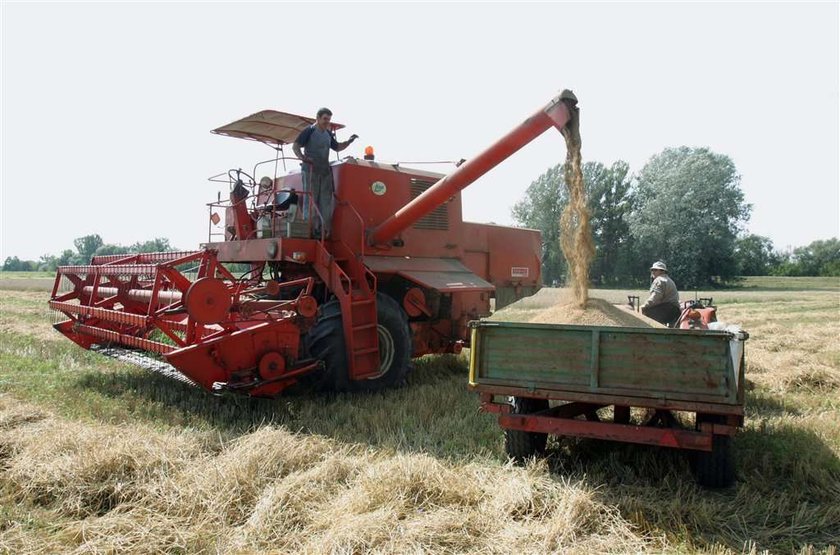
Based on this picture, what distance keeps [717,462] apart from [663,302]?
10.0 feet

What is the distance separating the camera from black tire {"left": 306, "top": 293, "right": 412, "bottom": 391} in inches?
233

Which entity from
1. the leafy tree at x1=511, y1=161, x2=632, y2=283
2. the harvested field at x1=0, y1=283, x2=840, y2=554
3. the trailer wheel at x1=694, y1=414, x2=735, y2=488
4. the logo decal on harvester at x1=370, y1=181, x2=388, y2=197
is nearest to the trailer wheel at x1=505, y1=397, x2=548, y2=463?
the harvested field at x1=0, y1=283, x2=840, y2=554

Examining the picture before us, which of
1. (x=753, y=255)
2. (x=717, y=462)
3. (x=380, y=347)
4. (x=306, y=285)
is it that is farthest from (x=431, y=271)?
(x=753, y=255)

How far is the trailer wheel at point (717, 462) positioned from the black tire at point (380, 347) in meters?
3.30

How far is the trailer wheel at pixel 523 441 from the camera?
426 centimetres

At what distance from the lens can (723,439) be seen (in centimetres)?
375

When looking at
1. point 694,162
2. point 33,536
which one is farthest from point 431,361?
point 694,162

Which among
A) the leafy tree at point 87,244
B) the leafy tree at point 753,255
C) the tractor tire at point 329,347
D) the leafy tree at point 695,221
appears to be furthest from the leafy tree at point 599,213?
the leafy tree at point 87,244

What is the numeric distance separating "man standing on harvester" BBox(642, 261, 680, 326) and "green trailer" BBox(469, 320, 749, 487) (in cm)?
243

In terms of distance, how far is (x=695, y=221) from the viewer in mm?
39469

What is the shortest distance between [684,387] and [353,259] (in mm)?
3832

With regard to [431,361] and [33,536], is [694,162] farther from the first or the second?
[33,536]

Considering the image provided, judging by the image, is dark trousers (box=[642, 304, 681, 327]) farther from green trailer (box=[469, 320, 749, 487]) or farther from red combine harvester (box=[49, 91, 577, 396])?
green trailer (box=[469, 320, 749, 487])

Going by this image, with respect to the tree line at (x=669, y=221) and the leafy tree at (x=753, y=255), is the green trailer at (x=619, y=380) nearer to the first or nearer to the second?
the tree line at (x=669, y=221)
